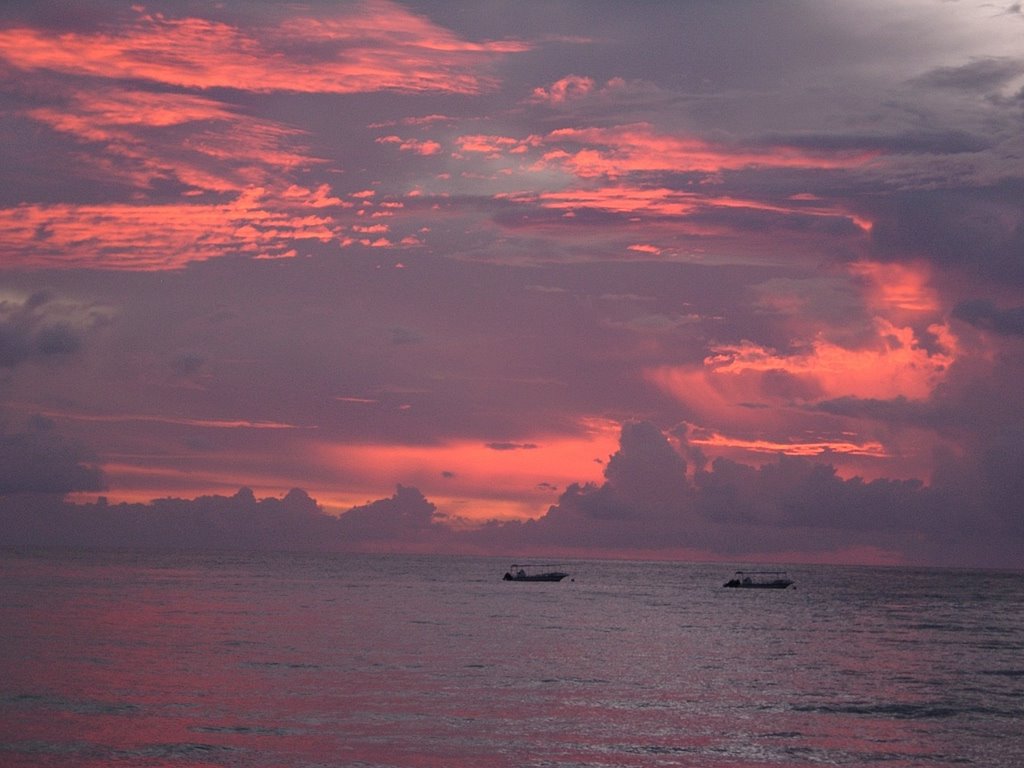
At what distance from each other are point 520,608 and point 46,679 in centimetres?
7887

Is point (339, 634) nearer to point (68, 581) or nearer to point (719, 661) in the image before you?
point (719, 661)

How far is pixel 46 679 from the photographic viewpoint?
56.7 metres

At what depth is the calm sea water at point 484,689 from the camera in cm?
4284

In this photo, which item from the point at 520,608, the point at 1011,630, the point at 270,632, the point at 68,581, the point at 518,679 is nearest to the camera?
the point at 518,679

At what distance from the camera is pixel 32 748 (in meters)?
41.2

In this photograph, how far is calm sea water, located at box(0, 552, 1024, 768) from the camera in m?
42.8

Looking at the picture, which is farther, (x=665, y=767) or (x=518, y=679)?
(x=518, y=679)

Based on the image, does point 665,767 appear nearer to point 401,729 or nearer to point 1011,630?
point 401,729

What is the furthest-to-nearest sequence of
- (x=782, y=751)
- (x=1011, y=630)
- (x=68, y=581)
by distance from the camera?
(x=68, y=581) → (x=1011, y=630) → (x=782, y=751)

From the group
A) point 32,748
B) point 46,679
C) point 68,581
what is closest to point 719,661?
point 46,679

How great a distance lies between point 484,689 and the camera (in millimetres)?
57500

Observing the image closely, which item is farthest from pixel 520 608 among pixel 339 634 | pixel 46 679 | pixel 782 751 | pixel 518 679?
pixel 782 751

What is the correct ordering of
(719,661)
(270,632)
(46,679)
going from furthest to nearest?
(270,632), (719,661), (46,679)

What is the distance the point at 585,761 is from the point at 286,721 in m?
13.7
